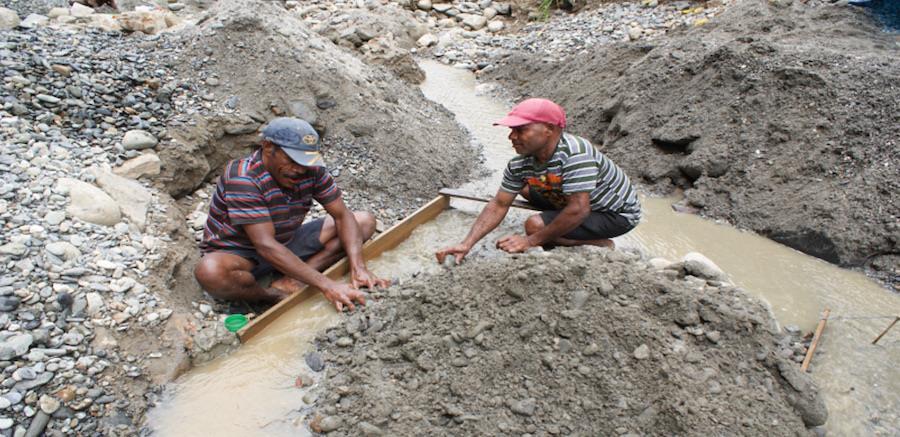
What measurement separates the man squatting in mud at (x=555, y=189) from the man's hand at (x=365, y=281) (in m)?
0.42

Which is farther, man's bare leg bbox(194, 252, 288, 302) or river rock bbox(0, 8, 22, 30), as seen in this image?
river rock bbox(0, 8, 22, 30)

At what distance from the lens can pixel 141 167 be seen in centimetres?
351

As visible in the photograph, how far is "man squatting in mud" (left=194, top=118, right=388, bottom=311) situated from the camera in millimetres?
2664

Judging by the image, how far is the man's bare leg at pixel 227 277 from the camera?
112 inches

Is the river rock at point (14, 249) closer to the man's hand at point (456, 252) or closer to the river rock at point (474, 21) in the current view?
the man's hand at point (456, 252)

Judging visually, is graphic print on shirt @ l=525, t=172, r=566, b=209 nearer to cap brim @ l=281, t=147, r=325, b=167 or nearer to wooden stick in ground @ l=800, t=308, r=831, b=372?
cap brim @ l=281, t=147, r=325, b=167

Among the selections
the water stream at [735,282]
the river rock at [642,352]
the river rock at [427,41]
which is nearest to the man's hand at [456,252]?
the water stream at [735,282]

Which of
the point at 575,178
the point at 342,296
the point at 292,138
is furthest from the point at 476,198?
the point at 292,138

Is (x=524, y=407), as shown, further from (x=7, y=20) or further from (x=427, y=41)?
(x=427, y=41)

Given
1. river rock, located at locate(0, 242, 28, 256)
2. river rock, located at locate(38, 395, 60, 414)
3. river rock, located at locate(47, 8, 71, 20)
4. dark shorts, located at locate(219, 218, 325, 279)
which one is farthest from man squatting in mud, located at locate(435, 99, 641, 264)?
river rock, located at locate(47, 8, 71, 20)

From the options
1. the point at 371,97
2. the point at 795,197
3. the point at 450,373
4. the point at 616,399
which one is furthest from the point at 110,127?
the point at 795,197

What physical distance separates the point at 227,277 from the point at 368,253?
101 cm

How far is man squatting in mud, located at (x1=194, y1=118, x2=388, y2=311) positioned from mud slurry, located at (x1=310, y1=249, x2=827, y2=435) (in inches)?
20.6

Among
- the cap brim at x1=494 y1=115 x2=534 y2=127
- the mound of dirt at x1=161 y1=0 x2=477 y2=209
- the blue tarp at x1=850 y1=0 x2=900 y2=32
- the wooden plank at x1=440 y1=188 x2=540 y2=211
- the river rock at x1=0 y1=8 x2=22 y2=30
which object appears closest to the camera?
the cap brim at x1=494 y1=115 x2=534 y2=127
